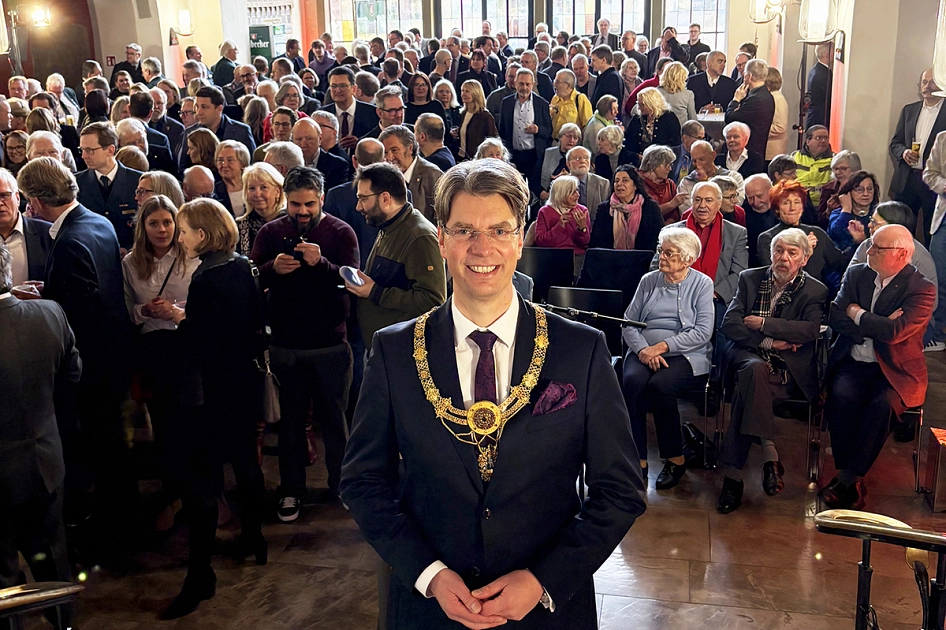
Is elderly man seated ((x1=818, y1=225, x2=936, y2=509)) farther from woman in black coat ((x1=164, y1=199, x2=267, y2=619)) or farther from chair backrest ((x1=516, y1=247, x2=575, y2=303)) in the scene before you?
woman in black coat ((x1=164, y1=199, x2=267, y2=619))

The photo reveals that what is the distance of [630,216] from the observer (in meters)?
5.89

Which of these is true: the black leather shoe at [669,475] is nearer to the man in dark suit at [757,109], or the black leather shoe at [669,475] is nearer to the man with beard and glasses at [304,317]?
the man with beard and glasses at [304,317]

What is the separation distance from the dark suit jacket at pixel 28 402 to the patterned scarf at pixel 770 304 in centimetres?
321

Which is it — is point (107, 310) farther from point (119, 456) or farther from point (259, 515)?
point (259, 515)

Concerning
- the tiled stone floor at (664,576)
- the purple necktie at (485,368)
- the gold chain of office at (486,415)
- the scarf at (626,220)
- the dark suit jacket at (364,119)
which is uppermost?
the dark suit jacket at (364,119)

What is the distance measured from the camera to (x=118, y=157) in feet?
18.8

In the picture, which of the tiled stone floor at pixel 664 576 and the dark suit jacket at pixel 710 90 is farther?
the dark suit jacket at pixel 710 90

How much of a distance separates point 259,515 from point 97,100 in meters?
5.01

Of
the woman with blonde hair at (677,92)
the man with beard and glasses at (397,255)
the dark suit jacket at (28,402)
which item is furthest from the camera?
the woman with blonde hair at (677,92)

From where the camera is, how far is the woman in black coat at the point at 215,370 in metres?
3.62

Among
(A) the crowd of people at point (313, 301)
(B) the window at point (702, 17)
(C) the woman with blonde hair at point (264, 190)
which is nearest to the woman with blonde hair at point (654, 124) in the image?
(A) the crowd of people at point (313, 301)

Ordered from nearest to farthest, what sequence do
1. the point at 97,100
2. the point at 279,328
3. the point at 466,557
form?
1. the point at 466,557
2. the point at 279,328
3. the point at 97,100

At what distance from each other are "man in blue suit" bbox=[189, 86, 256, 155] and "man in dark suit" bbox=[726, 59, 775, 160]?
4.12 m

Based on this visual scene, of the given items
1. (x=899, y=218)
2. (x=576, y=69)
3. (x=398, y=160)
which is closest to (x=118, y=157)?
(x=398, y=160)
